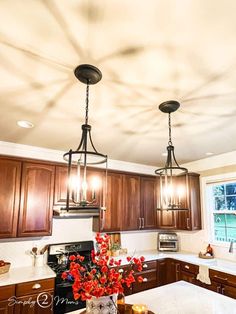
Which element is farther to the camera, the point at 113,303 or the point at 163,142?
the point at 163,142

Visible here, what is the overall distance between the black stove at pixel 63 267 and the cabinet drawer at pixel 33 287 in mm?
99

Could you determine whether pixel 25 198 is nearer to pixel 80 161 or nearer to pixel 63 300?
pixel 63 300

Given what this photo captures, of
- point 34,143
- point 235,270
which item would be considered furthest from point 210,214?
point 34,143

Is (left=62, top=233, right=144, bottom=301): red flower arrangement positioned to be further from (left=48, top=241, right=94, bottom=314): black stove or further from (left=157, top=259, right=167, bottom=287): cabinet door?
(left=157, top=259, right=167, bottom=287): cabinet door

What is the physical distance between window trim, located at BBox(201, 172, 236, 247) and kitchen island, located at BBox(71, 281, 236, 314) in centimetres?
183

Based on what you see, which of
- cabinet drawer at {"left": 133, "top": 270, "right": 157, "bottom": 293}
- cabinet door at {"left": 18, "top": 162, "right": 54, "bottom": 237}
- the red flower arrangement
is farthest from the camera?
cabinet drawer at {"left": 133, "top": 270, "right": 157, "bottom": 293}

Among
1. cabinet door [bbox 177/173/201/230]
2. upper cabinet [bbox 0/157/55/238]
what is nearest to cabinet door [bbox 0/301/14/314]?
upper cabinet [bbox 0/157/55/238]

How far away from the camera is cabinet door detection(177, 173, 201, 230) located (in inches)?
152

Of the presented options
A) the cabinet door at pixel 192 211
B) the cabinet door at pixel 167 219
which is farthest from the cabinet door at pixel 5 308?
the cabinet door at pixel 192 211

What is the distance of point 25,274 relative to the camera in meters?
2.73

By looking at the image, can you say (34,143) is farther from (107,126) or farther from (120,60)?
(120,60)

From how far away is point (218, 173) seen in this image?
3.82 metres

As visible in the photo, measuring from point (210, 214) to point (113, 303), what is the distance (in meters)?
3.05

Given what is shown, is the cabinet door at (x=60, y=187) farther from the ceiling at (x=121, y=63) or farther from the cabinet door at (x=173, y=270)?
the cabinet door at (x=173, y=270)
